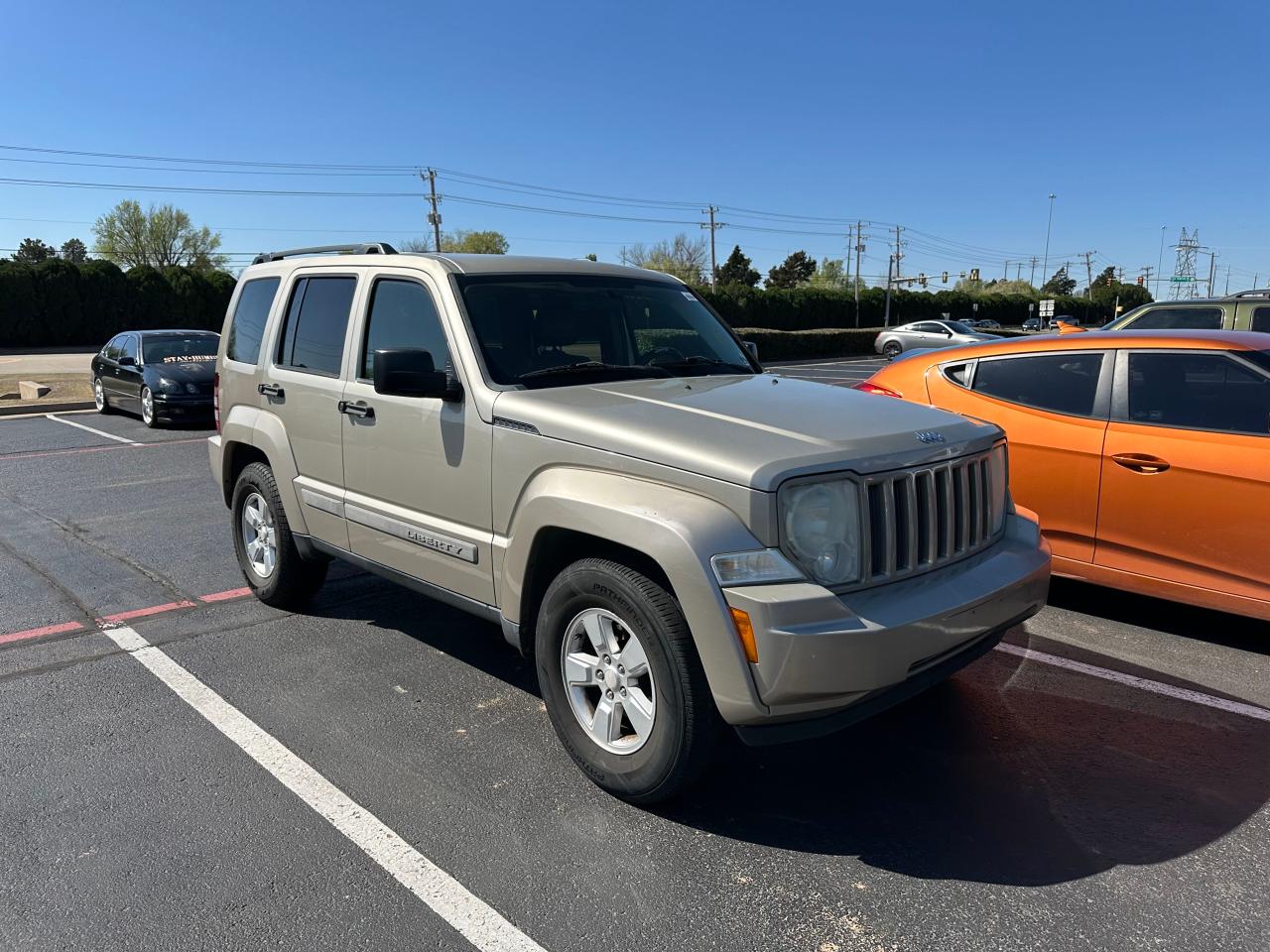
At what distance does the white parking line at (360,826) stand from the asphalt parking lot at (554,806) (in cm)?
1

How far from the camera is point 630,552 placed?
3.21m

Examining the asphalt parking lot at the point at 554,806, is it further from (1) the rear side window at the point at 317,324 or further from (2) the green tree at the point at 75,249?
(2) the green tree at the point at 75,249

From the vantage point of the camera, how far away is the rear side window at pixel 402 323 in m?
4.09

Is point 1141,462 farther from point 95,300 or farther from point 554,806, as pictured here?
point 95,300

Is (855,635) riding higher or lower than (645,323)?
lower

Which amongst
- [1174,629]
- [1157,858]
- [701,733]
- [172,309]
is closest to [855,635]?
[701,733]

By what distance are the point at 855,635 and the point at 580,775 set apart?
1.34m

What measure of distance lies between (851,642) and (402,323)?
8.58 feet

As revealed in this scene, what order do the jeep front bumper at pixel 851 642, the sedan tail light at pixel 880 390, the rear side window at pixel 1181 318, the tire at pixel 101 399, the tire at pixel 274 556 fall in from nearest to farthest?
1. the jeep front bumper at pixel 851 642
2. the tire at pixel 274 556
3. the sedan tail light at pixel 880 390
4. the rear side window at pixel 1181 318
5. the tire at pixel 101 399

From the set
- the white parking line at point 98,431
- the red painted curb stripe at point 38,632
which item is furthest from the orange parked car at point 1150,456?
the white parking line at point 98,431

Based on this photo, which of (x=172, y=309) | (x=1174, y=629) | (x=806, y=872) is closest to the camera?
(x=806, y=872)

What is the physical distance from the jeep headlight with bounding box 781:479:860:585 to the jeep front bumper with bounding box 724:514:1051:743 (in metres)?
0.09

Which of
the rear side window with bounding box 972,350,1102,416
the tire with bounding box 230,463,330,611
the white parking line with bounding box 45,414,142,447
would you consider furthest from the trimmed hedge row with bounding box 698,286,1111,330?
the tire with bounding box 230,463,330,611

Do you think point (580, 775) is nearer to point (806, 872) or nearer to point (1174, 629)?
point (806, 872)
